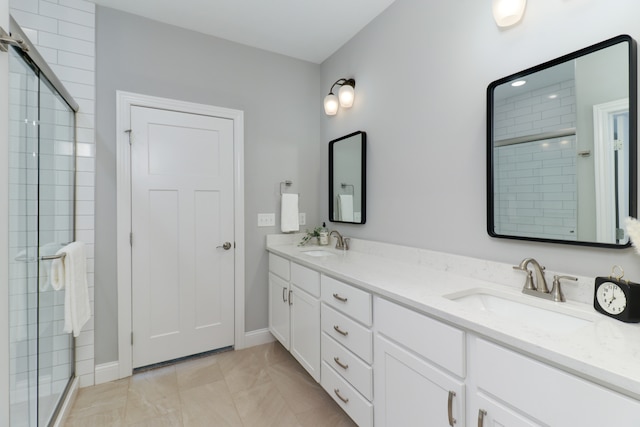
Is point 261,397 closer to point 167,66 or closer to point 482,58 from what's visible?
point 482,58

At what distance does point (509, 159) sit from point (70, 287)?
2.38 meters

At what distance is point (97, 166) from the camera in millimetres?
2150

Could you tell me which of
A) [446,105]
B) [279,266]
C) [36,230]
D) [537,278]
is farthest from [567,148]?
[36,230]

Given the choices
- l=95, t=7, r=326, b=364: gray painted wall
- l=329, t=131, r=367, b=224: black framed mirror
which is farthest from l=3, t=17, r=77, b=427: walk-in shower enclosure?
l=329, t=131, r=367, b=224: black framed mirror

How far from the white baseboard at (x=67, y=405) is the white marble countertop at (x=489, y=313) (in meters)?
1.62

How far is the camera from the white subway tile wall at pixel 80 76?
2000 mm

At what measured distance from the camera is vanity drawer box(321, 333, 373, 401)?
1480mm

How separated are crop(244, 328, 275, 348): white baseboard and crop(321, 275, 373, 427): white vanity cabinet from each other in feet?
3.42

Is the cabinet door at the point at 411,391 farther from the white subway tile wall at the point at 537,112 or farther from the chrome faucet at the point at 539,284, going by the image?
the white subway tile wall at the point at 537,112

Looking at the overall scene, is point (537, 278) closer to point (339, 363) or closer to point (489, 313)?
point (489, 313)

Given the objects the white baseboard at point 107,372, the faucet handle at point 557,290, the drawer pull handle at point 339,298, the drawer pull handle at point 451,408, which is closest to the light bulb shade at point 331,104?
the drawer pull handle at point 339,298

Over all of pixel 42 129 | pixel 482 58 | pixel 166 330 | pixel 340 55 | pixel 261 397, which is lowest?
pixel 261 397

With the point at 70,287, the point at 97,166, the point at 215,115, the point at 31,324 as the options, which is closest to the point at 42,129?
the point at 97,166

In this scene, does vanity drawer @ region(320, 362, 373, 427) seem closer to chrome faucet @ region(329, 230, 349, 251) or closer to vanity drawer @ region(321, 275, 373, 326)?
vanity drawer @ region(321, 275, 373, 326)
